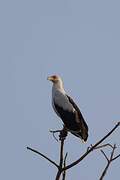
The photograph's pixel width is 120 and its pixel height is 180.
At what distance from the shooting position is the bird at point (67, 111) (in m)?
11.2

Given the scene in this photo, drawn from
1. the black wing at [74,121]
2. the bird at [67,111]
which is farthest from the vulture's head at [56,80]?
the black wing at [74,121]

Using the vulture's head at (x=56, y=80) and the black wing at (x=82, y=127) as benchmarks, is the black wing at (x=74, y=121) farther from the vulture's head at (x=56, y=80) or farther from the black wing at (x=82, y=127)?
the vulture's head at (x=56, y=80)

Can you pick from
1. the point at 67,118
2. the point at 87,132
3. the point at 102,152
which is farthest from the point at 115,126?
the point at 67,118

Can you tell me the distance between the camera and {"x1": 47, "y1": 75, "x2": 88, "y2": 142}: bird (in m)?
11.2

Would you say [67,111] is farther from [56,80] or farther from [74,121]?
[56,80]

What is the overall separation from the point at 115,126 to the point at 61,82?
249 inches

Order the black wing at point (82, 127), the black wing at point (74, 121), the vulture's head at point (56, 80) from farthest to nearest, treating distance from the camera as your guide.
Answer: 1. the vulture's head at point (56, 80)
2. the black wing at point (74, 121)
3. the black wing at point (82, 127)

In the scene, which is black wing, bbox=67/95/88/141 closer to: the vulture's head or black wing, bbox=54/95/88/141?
black wing, bbox=54/95/88/141

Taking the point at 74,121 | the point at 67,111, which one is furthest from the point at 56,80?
the point at 74,121

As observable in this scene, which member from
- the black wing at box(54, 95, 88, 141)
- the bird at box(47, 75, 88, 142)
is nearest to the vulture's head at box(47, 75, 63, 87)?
the bird at box(47, 75, 88, 142)

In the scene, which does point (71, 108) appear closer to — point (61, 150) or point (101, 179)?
point (61, 150)

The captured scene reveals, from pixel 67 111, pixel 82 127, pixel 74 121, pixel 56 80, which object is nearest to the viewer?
pixel 82 127

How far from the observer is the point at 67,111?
1211 centimetres

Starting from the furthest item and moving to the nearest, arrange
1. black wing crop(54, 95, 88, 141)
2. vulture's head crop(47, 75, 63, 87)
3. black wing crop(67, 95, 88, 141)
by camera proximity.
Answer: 1. vulture's head crop(47, 75, 63, 87)
2. black wing crop(54, 95, 88, 141)
3. black wing crop(67, 95, 88, 141)
